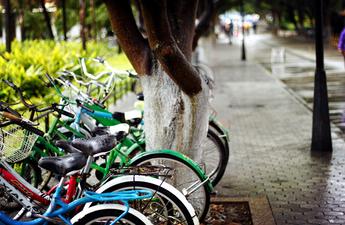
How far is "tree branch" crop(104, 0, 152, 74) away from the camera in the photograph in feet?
18.4

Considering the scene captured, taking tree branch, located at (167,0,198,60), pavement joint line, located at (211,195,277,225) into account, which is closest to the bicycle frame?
pavement joint line, located at (211,195,277,225)

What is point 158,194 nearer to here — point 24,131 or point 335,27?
point 24,131

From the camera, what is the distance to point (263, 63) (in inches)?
1112

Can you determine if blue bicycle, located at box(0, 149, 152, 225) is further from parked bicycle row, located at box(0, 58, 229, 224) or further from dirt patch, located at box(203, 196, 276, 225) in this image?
dirt patch, located at box(203, 196, 276, 225)

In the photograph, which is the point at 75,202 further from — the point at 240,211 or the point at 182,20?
the point at 240,211

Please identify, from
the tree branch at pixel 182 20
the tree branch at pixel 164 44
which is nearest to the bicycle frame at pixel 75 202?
the tree branch at pixel 164 44

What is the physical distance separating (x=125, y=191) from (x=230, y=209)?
2295mm

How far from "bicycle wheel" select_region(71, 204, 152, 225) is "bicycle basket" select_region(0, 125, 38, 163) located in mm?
1065

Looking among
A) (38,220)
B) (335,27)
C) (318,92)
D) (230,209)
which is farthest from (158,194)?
(335,27)

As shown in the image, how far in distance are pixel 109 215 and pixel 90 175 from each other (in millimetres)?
1052

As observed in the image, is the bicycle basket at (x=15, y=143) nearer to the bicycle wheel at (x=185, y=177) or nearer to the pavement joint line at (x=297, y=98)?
the bicycle wheel at (x=185, y=177)

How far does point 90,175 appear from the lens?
5.12m

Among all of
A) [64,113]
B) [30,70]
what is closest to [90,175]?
[64,113]

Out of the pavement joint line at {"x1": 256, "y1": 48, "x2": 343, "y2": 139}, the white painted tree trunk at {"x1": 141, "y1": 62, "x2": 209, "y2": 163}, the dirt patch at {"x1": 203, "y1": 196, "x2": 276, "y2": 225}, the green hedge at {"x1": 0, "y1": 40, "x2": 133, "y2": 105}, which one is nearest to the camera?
the white painted tree trunk at {"x1": 141, "y1": 62, "x2": 209, "y2": 163}
